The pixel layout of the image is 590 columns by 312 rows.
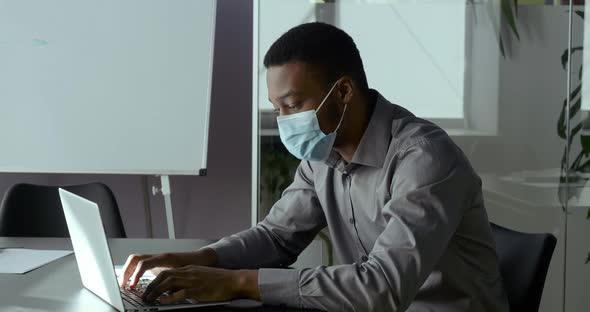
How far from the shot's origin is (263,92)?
3098mm

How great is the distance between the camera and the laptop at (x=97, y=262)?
1.23 metres

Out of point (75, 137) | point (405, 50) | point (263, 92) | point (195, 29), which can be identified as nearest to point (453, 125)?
point (405, 50)

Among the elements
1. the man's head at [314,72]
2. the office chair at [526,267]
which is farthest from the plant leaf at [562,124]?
the man's head at [314,72]

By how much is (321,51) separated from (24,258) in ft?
3.06

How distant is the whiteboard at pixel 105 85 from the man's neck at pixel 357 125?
158cm

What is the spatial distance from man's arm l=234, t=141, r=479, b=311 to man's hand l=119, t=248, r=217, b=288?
281 mm

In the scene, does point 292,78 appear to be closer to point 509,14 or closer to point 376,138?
point 376,138

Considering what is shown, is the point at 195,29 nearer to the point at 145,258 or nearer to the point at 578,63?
the point at 578,63

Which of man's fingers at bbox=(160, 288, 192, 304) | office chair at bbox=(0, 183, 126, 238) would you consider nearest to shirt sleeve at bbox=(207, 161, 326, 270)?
man's fingers at bbox=(160, 288, 192, 304)

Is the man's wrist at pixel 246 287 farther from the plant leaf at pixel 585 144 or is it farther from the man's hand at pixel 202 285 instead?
the plant leaf at pixel 585 144

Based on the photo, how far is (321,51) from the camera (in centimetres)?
158

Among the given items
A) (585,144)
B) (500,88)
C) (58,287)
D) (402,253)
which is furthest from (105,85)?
(402,253)

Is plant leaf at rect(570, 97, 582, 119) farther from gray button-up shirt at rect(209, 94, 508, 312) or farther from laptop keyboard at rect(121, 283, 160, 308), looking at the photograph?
laptop keyboard at rect(121, 283, 160, 308)

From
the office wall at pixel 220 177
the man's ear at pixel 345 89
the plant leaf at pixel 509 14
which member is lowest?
the office wall at pixel 220 177
